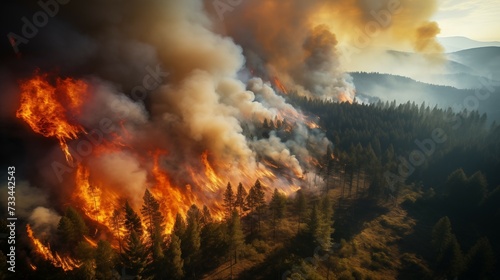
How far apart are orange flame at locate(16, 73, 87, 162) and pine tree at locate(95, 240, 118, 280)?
2893 cm

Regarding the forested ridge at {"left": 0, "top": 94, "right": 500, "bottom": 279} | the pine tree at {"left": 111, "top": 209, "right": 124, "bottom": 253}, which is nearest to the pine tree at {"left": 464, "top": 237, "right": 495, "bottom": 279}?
the forested ridge at {"left": 0, "top": 94, "right": 500, "bottom": 279}

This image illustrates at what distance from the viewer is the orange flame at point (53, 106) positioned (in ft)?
216

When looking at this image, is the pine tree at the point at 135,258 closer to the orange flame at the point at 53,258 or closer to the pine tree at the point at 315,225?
the orange flame at the point at 53,258

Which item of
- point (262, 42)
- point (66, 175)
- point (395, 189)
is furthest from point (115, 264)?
point (262, 42)

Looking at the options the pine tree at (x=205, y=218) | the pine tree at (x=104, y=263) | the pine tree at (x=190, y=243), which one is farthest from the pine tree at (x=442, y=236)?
the pine tree at (x=104, y=263)

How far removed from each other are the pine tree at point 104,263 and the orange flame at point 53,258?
5.83 m

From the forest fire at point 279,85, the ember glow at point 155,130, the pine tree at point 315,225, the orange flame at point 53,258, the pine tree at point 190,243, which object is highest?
the forest fire at point 279,85

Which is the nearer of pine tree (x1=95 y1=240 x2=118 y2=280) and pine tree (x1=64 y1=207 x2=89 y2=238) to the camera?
pine tree (x1=95 y1=240 x2=118 y2=280)

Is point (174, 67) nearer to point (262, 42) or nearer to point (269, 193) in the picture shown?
point (269, 193)

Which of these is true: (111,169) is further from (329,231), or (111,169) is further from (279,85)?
(279,85)

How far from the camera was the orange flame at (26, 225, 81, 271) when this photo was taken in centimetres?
4672

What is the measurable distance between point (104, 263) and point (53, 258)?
10928 millimetres

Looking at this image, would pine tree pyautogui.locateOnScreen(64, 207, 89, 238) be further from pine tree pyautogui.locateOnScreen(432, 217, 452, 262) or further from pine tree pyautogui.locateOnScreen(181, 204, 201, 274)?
pine tree pyautogui.locateOnScreen(432, 217, 452, 262)

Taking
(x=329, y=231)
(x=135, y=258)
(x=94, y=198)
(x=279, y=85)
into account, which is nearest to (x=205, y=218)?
(x=135, y=258)
